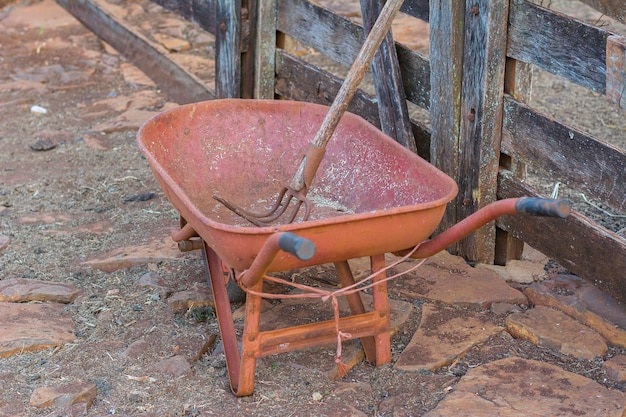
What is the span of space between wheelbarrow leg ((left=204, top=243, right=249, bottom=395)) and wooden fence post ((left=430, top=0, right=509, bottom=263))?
1.19m

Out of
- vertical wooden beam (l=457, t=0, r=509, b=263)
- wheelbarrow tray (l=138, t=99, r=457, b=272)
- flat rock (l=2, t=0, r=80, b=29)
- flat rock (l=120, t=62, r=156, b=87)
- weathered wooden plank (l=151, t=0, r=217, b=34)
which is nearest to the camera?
wheelbarrow tray (l=138, t=99, r=457, b=272)

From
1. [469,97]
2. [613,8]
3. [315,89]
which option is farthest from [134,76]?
[613,8]

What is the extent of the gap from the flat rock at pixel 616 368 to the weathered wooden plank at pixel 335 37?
1.42m

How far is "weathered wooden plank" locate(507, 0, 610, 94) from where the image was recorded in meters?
3.21

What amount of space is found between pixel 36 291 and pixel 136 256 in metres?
0.50

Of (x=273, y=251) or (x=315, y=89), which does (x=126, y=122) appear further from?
(x=273, y=251)

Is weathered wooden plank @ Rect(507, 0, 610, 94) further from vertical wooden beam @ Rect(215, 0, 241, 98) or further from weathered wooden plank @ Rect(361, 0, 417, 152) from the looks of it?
vertical wooden beam @ Rect(215, 0, 241, 98)

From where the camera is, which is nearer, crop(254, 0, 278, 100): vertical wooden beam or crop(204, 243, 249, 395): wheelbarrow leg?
crop(204, 243, 249, 395): wheelbarrow leg

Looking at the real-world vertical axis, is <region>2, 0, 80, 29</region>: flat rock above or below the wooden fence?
below

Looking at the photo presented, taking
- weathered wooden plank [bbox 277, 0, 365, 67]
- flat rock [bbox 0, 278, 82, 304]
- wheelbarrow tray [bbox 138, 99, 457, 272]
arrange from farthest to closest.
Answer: weathered wooden plank [bbox 277, 0, 365, 67]
flat rock [bbox 0, 278, 82, 304]
wheelbarrow tray [bbox 138, 99, 457, 272]

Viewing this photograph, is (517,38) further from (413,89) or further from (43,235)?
(43,235)

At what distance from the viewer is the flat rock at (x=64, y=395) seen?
3.07 meters

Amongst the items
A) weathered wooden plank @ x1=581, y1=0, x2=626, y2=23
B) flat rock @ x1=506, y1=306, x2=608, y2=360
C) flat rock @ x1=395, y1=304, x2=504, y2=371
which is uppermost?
weathered wooden plank @ x1=581, y1=0, x2=626, y2=23

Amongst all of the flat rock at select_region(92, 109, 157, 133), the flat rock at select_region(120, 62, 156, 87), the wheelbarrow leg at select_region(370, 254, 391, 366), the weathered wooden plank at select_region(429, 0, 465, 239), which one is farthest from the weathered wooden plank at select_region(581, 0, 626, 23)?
the flat rock at select_region(120, 62, 156, 87)
